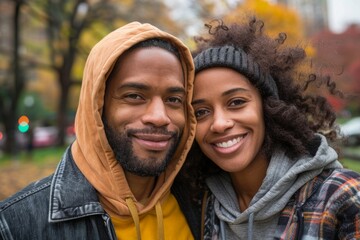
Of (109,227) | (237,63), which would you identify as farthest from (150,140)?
(237,63)

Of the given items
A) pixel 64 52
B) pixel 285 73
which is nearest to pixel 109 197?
pixel 285 73

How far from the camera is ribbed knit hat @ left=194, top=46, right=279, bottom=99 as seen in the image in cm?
252

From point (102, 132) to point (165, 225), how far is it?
0.73 meters

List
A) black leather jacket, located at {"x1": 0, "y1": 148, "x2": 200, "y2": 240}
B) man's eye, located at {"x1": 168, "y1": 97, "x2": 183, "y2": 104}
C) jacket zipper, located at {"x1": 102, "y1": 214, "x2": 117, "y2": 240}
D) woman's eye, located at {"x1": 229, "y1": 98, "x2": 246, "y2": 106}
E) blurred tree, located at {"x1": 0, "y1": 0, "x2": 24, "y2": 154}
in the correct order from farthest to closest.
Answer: blurred tree, located at {"x1": 0, "y1": 0, "x2": 24, "y2": 154}
woman's eye, located at {"x1": 229, "y1": 98, "x2": 246, "y2": 106}
man's eye, located at {"x1": 168, "y1": 97, "x2": 183, "y2": 104}
jacket zipper, located at {"x1": 102, "y1": 214, "x2": 117, "y2": 240}
black leather jacket, located at {"x1": 0, "y1": 148, "x2": 200, "y2": 240}

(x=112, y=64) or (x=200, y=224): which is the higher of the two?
(x=112, y=64)

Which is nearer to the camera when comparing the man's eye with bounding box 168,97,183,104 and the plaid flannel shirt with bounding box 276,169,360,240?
the plaid flannel shirt with bounding box 276,169,360,240

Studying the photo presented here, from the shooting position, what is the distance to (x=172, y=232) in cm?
247

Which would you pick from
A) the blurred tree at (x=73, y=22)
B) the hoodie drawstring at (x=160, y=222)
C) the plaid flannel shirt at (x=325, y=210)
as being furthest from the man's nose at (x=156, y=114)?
the blurred tree at (x=73, y=22)

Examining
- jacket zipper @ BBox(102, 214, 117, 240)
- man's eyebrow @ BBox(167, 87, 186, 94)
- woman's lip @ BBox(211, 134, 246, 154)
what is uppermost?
man's eyebrow @ BBox(167, 87, 186, 94)

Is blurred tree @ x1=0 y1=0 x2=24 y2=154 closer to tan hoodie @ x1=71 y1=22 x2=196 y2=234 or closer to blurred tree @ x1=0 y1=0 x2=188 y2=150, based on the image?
blurred tree @ x1=0 y1=0 x2=188 y2=150

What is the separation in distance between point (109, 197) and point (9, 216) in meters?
0.54

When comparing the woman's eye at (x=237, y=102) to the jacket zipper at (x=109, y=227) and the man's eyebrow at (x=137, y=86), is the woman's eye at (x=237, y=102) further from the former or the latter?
the jacket zipper at (x=109, y=227)

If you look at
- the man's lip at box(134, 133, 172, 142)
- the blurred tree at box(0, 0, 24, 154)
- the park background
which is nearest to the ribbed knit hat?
the man's lip at box(134, 133, 172, 142)

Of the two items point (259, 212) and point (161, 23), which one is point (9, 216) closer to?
point (259, 212)
